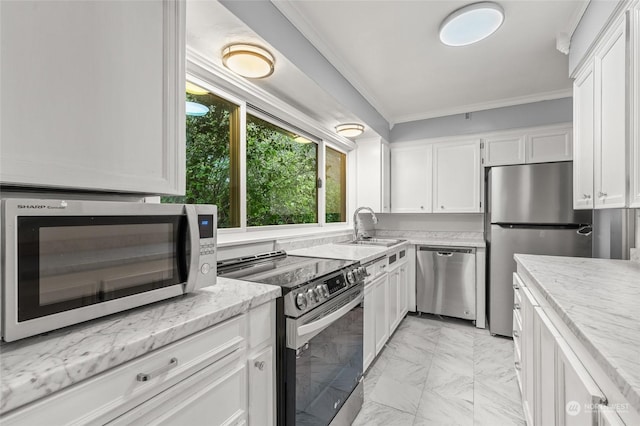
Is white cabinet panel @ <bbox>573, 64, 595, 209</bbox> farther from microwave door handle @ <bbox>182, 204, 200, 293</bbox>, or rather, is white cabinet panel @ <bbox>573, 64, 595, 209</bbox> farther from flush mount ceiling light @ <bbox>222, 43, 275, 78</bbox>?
microwave door handle @ <bbox>182, 204, 200, 293</bbox>

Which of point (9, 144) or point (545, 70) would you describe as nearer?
point (9, 144)

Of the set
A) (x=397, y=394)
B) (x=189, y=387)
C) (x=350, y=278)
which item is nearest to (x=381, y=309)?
(x=397, y=394)

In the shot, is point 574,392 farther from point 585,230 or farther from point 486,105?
point 486,105

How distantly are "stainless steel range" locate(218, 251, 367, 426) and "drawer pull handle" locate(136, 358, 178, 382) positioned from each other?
0.49 m

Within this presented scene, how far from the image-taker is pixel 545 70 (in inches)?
100

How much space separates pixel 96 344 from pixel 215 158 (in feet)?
4.57

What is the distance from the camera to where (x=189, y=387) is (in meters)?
0.82

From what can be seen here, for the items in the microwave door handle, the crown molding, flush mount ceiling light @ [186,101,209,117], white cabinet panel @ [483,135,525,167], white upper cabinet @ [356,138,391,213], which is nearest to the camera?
the microwave door handle

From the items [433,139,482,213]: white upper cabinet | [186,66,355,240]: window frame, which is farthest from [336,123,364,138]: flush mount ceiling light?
[433,139,482,213]: white upper cabinet

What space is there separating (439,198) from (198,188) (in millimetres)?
2853

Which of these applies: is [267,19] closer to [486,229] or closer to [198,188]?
[198,188]

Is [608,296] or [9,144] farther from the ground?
[9,144]

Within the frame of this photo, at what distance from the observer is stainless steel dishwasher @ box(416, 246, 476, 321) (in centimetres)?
314

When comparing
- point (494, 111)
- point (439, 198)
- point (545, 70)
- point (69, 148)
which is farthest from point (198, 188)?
point (494, 111)
